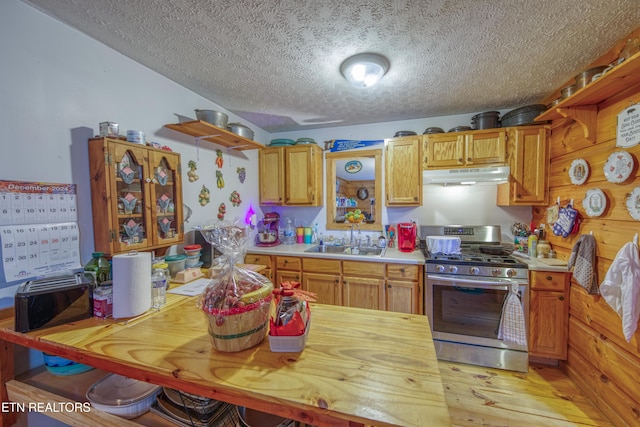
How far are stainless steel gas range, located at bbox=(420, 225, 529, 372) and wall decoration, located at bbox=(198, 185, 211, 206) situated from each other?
6.84ft

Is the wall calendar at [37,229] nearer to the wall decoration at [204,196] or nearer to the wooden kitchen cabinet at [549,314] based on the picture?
the wall decoration at [204,196]

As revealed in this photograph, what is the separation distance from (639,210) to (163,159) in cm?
285

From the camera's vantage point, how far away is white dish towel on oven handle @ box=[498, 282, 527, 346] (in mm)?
1910

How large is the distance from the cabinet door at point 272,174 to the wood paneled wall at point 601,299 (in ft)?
8.70

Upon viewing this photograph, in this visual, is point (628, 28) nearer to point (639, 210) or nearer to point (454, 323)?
point (639, 210)

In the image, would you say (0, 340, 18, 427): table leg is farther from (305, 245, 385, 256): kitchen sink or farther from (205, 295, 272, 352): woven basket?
(305, 245, 385, 256): kitchen sink

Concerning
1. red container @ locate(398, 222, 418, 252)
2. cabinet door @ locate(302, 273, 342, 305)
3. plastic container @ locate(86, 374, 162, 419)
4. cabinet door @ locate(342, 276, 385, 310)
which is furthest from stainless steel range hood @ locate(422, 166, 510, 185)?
plastic container @ locate(86, 374, 162, 419)

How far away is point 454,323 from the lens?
208cm

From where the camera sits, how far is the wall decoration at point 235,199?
2625 millimetres

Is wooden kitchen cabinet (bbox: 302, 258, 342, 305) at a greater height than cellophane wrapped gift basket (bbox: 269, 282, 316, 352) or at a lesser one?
lesser

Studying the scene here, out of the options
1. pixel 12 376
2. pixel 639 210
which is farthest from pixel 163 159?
pixel 639 210

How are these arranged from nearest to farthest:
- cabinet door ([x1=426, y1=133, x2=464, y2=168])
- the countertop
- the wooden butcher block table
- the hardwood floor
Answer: the wooden butcher block table
the hardwood floor
the countertop
cabinet door ([x1=426, y1=133, x2=464, y2=168])

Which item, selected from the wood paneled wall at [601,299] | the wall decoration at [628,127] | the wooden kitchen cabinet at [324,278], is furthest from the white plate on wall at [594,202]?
the wooden kitchen cabinet at [324,278]

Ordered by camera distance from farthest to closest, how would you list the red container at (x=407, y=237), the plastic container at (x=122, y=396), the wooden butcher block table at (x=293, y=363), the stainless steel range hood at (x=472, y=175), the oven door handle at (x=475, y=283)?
the red container at (x=407, y=237) → the stainless steel range hood at (x=472, y=175) → the oven door handle at (x=475, y=283) → the plastic container at (x=122, y=396) → the wooden butcher block table at (x=293, y=363)
